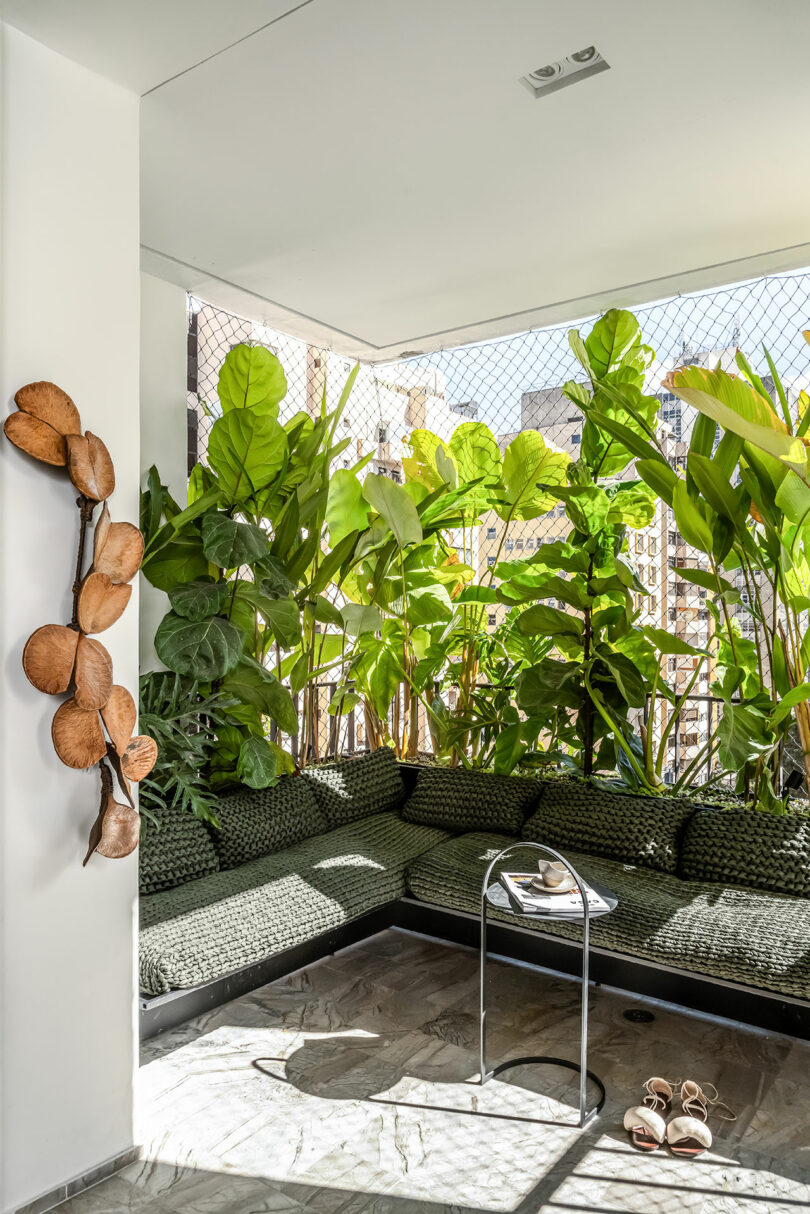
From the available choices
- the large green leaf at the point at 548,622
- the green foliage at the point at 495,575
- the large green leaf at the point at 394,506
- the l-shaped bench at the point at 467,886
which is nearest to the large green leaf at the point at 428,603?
the green foliage at the point at 495,575

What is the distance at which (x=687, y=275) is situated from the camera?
3.34 metres

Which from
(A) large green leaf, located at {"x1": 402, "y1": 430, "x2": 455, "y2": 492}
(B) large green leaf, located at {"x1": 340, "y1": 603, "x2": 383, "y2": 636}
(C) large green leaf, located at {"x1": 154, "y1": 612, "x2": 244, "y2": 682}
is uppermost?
(A) large green leaf, located at {"x1": 402, "y1": 430, "x2": 455, "y2": 492}

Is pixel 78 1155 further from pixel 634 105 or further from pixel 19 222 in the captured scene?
pixel 634 105

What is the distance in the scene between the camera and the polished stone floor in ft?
5.95

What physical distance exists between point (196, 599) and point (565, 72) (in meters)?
1.71

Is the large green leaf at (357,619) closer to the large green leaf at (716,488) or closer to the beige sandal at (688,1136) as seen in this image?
the large green leaf at (716,488)

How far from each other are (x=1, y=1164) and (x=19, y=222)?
185 cm

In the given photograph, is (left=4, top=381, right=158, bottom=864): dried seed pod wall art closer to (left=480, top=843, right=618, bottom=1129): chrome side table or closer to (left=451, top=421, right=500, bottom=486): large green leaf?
(left=480, top=843, right=618, bottom=1129): chrome side table

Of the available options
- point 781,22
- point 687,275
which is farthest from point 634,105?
point 687,275

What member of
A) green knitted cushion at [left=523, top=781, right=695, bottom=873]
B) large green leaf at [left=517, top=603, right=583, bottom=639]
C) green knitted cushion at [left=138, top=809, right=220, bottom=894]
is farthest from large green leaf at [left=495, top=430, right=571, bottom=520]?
green knitted cushion at [left=138, top=809, right=220, bottom=894]

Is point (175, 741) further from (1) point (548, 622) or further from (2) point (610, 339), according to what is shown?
(2) point (610, 339)

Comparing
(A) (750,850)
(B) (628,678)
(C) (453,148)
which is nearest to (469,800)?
(B) (628,678)

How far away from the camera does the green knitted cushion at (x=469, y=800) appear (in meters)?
3.32

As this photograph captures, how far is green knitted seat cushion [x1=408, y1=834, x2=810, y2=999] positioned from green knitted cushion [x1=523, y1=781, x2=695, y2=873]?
52mm
